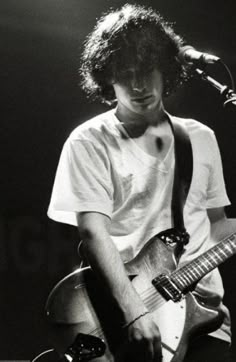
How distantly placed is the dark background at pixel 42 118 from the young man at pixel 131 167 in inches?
2.6

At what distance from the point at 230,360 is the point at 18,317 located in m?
0.81

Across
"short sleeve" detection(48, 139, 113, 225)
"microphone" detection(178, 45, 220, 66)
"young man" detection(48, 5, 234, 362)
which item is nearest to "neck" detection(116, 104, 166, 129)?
"young man" detection(48, 5, 234, 362)

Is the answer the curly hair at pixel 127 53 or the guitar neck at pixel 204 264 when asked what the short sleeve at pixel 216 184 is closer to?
the guitar neck at pixel 204 264

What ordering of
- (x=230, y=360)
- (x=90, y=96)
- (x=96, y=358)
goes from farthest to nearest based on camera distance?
(x=90, y=96)
(x=230, y=360)
(x=96, y=358)

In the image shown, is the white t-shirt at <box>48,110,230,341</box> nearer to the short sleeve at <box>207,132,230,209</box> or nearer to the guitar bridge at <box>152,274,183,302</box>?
the short sleeve at <box>207,132,230,209</box>

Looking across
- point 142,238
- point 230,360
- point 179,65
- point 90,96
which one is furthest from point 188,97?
point 230,360

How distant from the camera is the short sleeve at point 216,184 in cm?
205

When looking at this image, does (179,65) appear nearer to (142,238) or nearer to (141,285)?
(142,238)

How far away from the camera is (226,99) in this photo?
1.76 metres

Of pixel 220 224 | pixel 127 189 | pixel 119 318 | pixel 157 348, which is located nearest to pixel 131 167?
pixel 127 189

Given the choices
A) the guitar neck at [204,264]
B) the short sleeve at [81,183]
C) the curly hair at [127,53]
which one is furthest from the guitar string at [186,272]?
the curly hair at [127,53]

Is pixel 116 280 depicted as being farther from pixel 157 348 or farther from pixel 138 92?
pixel 138 92

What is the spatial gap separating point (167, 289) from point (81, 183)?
1.57ft

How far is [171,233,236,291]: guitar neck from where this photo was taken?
1.83 meters
